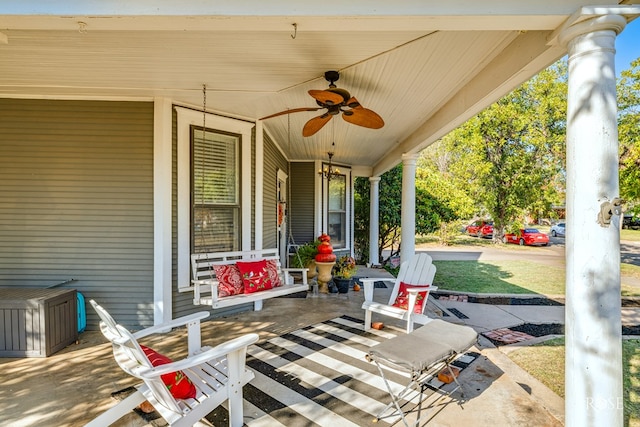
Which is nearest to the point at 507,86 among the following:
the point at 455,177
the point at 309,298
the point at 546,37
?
the point at 546,37

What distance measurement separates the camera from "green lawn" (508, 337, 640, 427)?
7.64 feet

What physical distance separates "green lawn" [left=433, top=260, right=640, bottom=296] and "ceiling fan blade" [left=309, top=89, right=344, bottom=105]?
4.78 meters

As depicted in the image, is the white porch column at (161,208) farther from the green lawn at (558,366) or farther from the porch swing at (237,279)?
the green lawn at (558,366)

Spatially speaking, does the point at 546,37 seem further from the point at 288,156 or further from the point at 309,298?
the point at 288,156

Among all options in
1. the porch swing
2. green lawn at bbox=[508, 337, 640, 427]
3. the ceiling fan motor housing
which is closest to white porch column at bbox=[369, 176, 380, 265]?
the porch swing

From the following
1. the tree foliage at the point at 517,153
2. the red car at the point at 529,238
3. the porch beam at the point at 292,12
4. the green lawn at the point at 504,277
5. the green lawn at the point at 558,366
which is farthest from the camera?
the red car at the point at 529,238

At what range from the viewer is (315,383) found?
2576 mm

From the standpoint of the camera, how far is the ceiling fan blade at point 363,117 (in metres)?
3.05

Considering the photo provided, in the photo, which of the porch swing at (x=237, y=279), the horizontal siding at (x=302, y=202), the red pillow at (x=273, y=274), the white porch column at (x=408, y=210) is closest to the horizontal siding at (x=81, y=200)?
the porch swing at (x=237, y=279)

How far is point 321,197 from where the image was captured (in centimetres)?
815

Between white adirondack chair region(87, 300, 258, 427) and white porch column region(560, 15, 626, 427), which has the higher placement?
white porch column region(560, 15, 626, 427)

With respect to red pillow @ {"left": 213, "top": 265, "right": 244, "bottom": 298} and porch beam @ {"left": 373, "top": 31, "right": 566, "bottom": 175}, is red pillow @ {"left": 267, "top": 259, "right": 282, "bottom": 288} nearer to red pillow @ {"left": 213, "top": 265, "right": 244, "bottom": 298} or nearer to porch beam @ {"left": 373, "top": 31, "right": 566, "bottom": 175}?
red pillow @ {"left": 213, "top": 265, "right": 244, "bottom": 298}

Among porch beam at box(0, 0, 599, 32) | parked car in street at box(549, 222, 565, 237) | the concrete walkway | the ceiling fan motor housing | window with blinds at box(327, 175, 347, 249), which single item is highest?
the ceiling fan motor housing

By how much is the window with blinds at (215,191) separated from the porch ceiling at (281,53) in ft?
1.49
